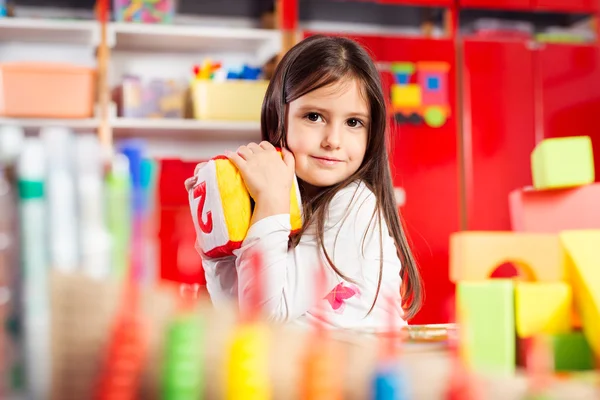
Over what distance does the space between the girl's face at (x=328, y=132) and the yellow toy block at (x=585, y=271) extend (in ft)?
1.25

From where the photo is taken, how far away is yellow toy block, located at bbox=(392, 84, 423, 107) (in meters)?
2.32

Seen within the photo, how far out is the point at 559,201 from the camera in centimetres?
155

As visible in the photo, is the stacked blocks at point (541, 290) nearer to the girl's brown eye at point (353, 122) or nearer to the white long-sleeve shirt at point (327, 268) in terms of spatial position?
the white long-sleeve shirt at point (327, 268)

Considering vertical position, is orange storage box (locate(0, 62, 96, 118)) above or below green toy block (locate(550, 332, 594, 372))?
above

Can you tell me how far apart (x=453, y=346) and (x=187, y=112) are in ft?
6.63

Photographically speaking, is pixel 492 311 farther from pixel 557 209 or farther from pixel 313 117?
pixel 557 209

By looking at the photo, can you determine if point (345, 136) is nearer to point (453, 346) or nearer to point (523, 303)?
point (523, 303)

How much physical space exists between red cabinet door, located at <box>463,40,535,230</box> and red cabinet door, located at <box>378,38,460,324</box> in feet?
0.17

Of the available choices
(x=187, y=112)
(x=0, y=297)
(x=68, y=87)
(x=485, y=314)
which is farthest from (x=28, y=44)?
(x=0, y=297)

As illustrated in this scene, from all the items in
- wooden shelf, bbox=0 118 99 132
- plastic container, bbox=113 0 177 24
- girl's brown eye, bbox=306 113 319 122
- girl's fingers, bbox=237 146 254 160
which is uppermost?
plastic container, bbox=113 0 177 24

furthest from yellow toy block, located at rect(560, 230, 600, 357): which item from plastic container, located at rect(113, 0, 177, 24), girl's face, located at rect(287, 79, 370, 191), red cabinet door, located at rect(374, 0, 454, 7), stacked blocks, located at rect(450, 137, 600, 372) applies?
plastic container, located at rect(113, 0, 177, 24)

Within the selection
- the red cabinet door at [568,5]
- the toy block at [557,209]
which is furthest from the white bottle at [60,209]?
the red cabinet door at [568,5]

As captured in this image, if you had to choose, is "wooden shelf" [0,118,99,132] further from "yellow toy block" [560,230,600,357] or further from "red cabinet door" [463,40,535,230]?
"yellow toy block" [560,230,600,357]

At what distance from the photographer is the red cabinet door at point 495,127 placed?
2.40m
